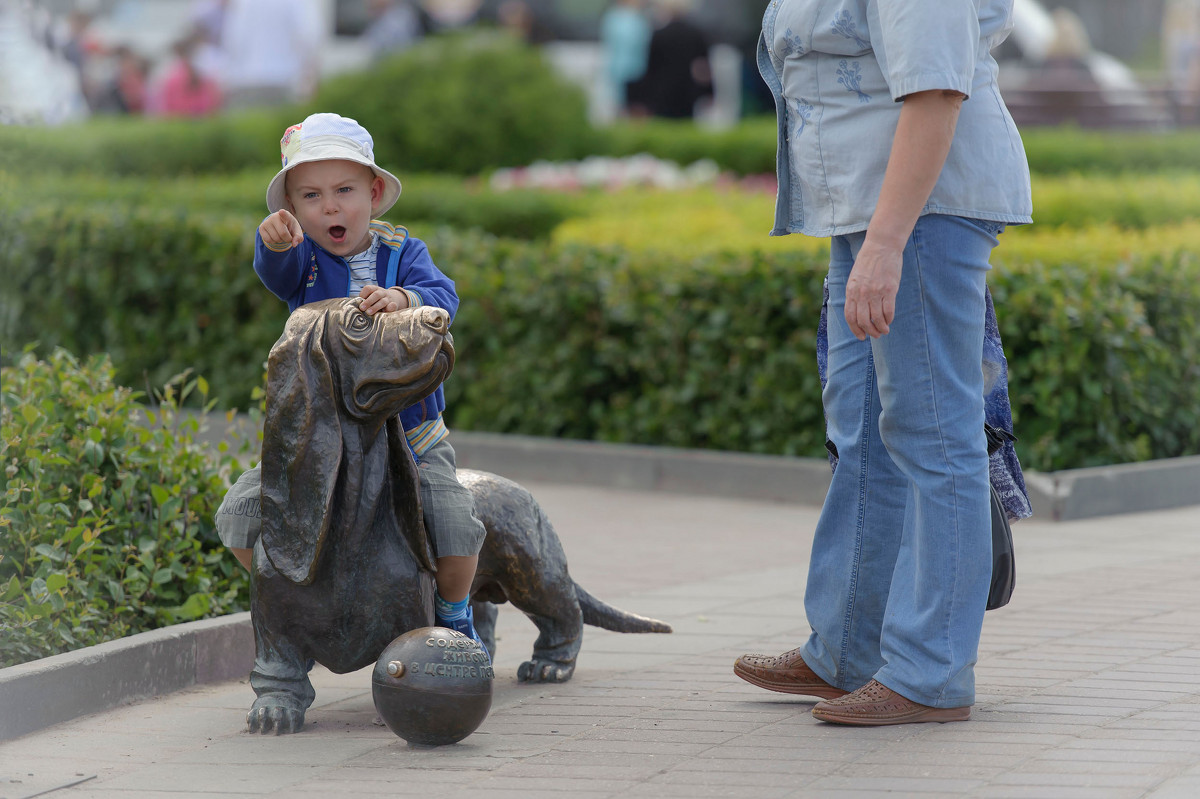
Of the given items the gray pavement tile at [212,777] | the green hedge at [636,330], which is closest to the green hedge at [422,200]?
the green hedge at [636,330]

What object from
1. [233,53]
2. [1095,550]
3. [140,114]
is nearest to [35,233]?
[1095,550]

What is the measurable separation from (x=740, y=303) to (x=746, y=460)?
0.77 metres

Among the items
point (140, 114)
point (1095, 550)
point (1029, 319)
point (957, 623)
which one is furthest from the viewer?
point (140, 114)

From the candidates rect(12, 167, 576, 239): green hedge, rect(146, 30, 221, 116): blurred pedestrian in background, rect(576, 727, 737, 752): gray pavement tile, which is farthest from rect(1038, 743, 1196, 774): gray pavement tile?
rect(146, 30, 221, 116): blurred pedestrian in background

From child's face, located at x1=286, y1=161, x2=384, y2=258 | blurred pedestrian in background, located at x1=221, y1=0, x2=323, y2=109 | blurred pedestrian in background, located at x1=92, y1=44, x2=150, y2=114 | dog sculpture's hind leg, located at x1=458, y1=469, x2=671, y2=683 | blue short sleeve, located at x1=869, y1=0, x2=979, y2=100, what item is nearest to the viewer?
blue short sleeve, located at x1=869, y1=0, x2=979, y2=100

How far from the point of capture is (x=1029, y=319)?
24.0ft

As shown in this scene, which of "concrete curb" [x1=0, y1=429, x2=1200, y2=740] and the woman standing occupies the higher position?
the woman standing

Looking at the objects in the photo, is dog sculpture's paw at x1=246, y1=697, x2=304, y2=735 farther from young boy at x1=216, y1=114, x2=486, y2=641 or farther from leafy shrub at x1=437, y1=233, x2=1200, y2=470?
leafy shrub at x1=437, y1=233, x2=1200, y2=470

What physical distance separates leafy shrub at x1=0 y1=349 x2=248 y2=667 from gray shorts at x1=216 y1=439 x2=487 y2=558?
27.2 inches

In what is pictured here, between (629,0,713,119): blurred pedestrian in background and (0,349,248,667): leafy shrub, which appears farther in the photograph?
(629,0,713,119): blurred pedestrian in background

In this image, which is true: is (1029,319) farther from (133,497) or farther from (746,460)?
(133,497)

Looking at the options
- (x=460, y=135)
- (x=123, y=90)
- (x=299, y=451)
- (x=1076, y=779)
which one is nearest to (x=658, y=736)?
(x=1076, y=779)

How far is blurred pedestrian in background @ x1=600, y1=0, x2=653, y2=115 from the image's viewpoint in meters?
21.2

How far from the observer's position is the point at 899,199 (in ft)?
12.0
